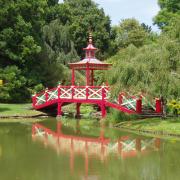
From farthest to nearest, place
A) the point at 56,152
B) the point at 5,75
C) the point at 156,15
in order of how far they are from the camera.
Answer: the point at 156,15 < the point at 5,75 < the point at 56,152

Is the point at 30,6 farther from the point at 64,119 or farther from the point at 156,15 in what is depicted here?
the point at 156,15

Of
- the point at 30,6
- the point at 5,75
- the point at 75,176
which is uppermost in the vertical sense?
the point at 30,6

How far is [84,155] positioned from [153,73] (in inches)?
282

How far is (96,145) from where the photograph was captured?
1755 cm

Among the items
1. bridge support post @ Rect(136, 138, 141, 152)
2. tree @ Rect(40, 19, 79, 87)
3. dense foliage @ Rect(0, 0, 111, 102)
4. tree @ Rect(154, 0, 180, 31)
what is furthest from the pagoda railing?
tree @ Rect(154, 0, 180, 31)

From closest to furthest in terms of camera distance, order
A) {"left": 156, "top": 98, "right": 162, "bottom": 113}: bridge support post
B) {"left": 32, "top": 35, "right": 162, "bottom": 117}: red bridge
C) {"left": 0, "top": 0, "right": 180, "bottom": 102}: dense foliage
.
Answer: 1. {"left": 0, "top": 0, "right": 180, "bottom": 102}: dense foliage
2. {"left": 156, "top": 98, "right": 162, "bottom": 113}: bridge support post
3. {"left": 32, "top": 35, "right": 162, "bottom": 117}: red bridge

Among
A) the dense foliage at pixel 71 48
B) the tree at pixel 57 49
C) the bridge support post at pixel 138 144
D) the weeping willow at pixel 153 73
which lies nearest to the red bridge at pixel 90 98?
the dense foliage at pixel 71 48

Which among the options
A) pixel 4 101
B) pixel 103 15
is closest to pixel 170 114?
pixel 4 101

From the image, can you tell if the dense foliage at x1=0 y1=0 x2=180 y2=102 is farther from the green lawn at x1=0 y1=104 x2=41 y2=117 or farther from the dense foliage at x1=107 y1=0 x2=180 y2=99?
the green lawn at x1=0 y1=104 x2=41 y2=117

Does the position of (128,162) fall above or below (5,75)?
below

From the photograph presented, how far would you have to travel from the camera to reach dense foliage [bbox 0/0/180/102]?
829 inches

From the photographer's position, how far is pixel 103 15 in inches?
2035

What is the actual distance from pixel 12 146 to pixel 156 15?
29244mm

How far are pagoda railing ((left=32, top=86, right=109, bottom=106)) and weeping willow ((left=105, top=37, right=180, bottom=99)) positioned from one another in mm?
4142
